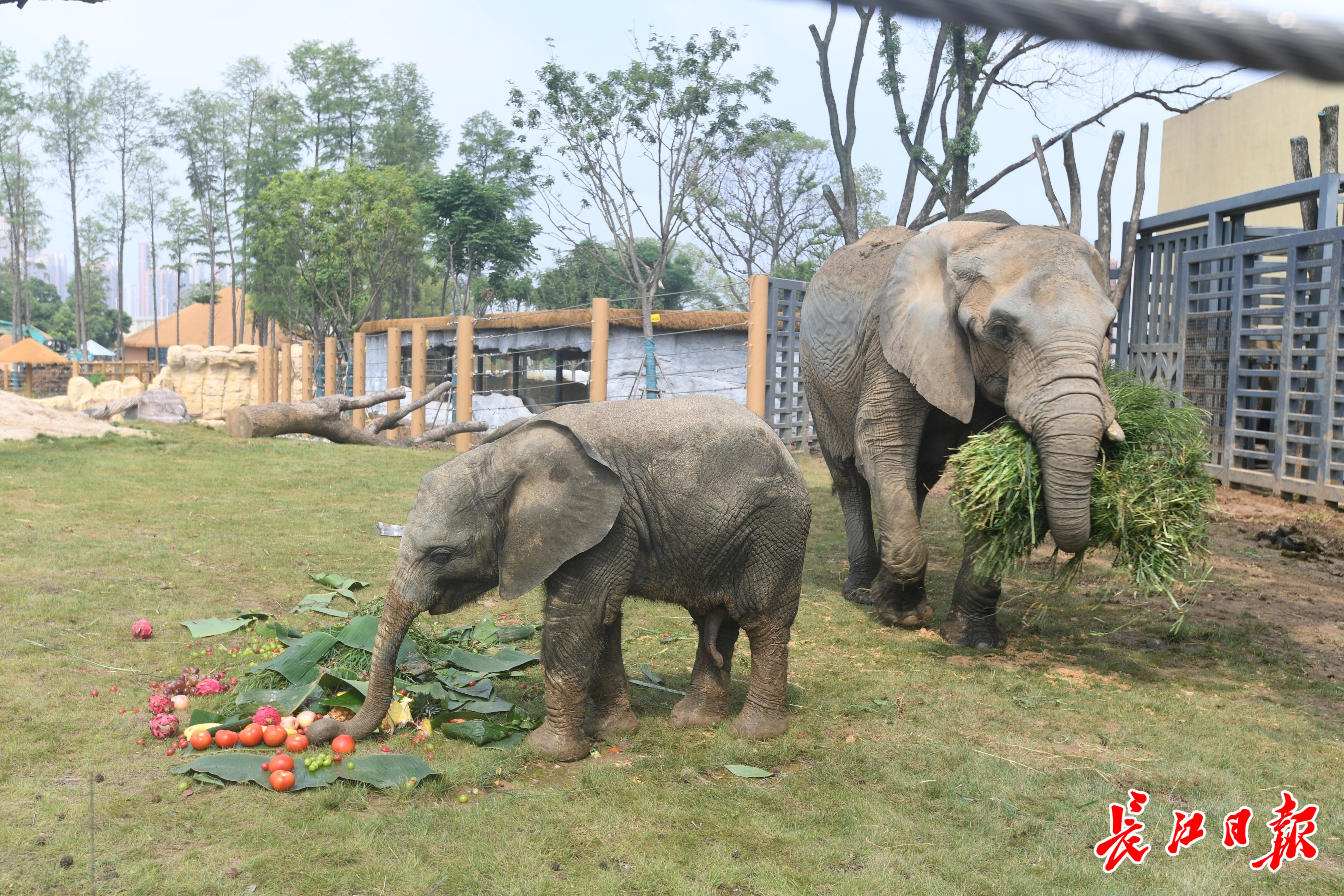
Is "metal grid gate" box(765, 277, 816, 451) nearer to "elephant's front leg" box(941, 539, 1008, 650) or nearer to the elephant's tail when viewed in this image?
"elephant's front leg" box(941, 539, 1008, 650)

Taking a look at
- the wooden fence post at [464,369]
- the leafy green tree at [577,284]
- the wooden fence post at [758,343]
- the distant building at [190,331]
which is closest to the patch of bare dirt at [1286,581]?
the wooden fence post at [758,343]

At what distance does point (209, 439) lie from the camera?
17.7 meters

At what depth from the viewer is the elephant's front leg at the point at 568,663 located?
14.8ft

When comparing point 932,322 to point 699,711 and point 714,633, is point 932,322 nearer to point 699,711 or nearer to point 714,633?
point 714,633

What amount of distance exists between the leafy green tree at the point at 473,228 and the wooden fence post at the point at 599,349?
67.5ft

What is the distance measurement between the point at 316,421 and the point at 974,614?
14665mm

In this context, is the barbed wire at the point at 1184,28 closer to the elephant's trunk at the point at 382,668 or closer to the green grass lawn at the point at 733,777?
the green grass lawn at the point at 733,777

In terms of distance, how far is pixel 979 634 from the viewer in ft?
21.1

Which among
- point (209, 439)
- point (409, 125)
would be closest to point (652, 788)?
point (209, 439)

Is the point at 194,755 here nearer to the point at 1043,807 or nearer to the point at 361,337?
the point at 1043,807

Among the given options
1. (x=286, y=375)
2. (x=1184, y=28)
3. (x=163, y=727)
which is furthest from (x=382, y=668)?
(x=286, y=375)

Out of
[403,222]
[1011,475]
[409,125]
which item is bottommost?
[1011,475]

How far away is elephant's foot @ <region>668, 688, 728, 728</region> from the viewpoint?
4.95 meters

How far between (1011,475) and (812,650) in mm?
1642
